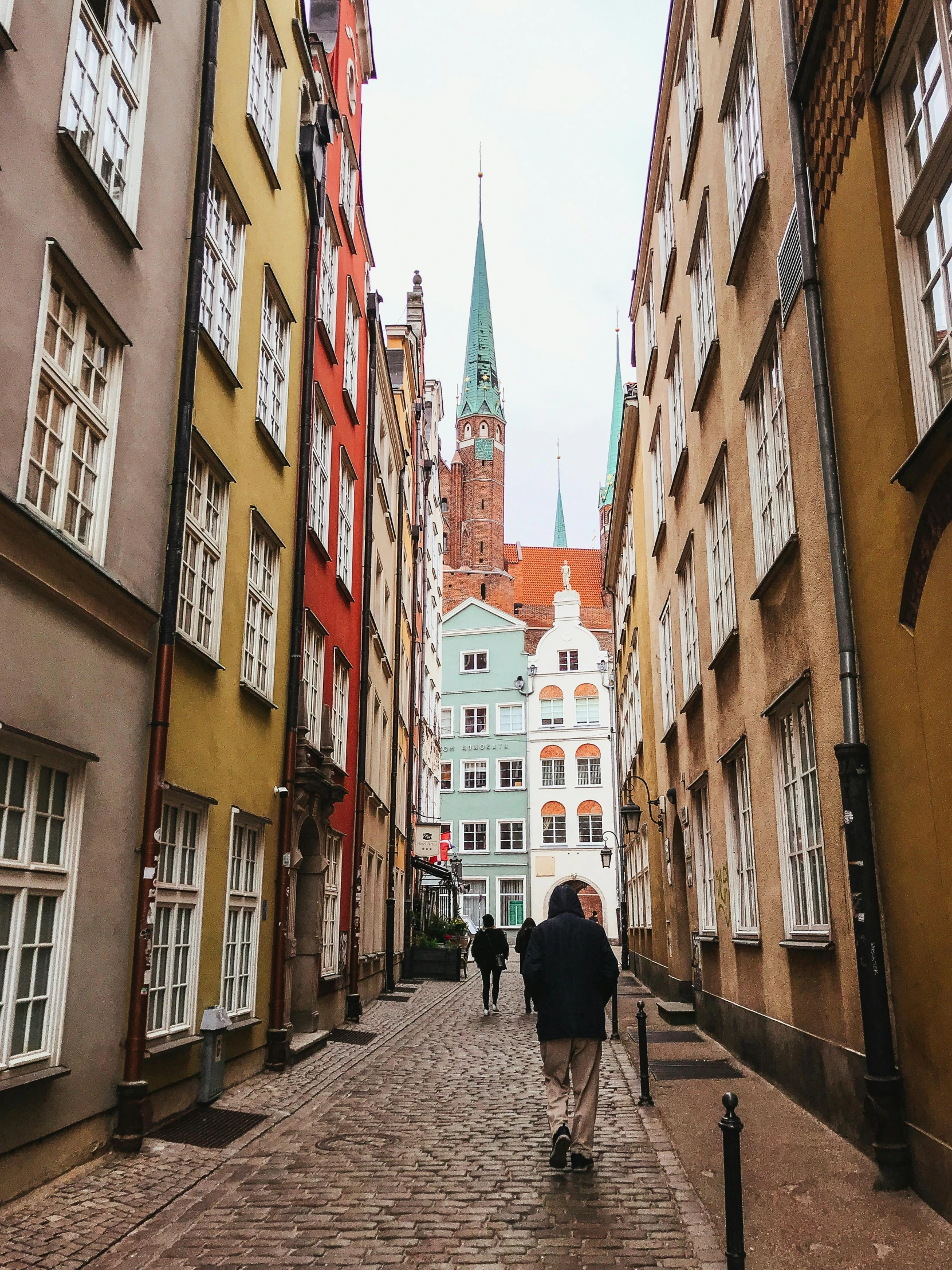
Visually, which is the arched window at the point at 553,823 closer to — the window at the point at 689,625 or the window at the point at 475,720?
the window at the point at 475,720

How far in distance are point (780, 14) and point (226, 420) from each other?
6241 mm

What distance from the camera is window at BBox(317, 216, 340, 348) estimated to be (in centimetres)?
1686

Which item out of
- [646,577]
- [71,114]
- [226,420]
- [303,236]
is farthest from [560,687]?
[71,114]

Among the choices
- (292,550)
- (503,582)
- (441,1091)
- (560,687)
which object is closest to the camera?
(441,1091)

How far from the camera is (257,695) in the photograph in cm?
1213

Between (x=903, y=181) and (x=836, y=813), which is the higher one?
(x=903, y=181)

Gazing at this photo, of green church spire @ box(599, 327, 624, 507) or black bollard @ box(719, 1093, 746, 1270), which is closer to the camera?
black bollard @ box(719, 1093, 746, 1270)

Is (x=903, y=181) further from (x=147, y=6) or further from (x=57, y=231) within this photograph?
(x=147, y=6)

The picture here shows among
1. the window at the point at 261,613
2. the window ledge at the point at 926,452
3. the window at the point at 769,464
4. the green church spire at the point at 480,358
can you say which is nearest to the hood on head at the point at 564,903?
the window at the point at 769,464

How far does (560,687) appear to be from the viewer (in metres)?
54.3

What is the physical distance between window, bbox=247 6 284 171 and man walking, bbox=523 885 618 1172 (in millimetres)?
9548

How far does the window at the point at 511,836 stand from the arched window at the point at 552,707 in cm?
487

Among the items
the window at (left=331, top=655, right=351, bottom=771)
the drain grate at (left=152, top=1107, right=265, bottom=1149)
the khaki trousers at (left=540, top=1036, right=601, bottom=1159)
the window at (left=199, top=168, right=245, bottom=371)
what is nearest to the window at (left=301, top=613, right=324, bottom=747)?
the window at (left=331, top=655, right=351, bottom=771)

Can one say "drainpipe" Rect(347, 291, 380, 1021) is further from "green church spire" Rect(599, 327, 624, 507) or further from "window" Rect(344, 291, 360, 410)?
"green church spire" Rect(599, 327, 624, 507)
